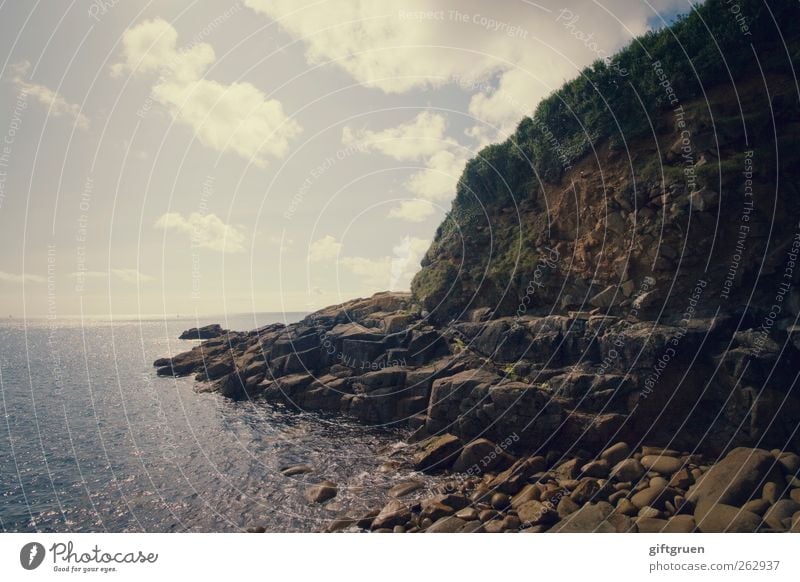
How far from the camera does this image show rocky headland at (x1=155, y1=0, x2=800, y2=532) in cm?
1994

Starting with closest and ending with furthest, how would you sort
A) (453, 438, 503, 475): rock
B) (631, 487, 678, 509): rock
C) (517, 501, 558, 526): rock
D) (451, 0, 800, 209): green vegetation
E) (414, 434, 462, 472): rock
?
(631, 487, 678, 509): rock, (517, 501, 558, 526): rock, (453, 438, 503, 475): rock, (414, 434, 462, 472): rock, (451, 0, 800, 209): green vegetation

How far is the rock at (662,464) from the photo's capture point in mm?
20438

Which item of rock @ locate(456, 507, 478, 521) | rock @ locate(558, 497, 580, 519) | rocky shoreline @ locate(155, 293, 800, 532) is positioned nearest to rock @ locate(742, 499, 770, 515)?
rocky shoreline @ locate(155, 293, 800, 532)

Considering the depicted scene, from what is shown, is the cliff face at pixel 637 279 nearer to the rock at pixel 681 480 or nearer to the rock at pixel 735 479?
the rock at pixel 735 479

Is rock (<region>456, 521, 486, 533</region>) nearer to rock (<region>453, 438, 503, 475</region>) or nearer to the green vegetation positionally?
rock (<region>453, 438, 503, 475</region>)

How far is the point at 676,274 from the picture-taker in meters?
26.9

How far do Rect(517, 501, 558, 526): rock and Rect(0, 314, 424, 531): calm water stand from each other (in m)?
8.74

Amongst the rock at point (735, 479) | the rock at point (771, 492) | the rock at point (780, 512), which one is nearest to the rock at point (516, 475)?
the rock at point (735, 479)

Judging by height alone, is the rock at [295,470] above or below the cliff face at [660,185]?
below

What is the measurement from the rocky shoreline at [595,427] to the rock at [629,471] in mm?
88

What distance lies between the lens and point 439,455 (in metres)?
27.0

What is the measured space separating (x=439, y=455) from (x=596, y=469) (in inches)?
392
